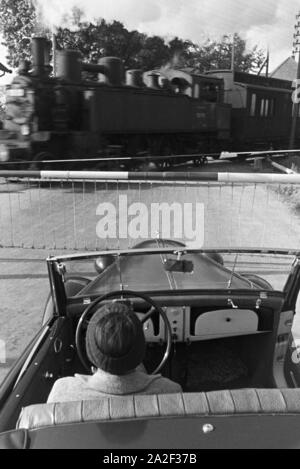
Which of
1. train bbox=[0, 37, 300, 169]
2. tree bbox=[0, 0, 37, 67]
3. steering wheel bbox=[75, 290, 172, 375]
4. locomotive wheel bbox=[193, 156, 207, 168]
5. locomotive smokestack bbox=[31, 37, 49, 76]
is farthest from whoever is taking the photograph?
tree bbox=[0, 0, 37, 67]

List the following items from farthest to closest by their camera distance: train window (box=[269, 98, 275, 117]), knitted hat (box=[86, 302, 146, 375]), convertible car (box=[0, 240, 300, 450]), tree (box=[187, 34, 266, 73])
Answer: tree (box=[187, 34, 266, 73]), train window (box=[269, 98, 275, 117]), knitted hat (box=[86, 302, 146, 375]), convertible car (box=[0, 240, 300, 450])

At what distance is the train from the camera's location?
49.6 feet

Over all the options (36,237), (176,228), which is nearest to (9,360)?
(36,237)

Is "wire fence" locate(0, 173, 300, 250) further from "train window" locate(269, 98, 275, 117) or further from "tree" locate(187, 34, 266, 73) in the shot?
"tree" locate(187, 34, 266, 73)

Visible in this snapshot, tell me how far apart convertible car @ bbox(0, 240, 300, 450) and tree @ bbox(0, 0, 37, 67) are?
40.4 meters

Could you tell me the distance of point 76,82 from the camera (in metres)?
16.2

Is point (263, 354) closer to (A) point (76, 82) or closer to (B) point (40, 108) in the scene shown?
(B) point (40, 108)

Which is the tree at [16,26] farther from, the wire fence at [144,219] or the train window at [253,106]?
the wire fence at [144,219]

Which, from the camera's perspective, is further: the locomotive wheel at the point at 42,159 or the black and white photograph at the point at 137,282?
the locomotive wheel at the point at 42,159

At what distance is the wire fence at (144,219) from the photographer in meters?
8.05

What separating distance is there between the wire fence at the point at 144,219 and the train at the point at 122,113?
1.16 metres

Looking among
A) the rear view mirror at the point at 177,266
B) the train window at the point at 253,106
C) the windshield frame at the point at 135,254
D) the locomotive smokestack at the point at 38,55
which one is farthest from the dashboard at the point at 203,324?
the train window at the point at 253,106

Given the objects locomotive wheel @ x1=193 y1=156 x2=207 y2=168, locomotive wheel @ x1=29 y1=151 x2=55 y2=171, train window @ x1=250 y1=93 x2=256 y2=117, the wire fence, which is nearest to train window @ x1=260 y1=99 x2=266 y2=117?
train window @ x1=250 y1=93 x2=256 y2=117
